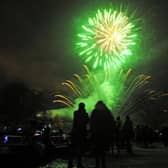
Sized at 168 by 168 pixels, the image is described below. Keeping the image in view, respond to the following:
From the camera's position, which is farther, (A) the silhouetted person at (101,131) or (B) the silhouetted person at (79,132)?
(B) the silhouetted person at (79,132)

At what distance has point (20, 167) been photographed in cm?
1522

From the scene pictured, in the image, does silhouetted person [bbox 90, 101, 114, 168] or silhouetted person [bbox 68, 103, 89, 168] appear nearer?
silhouetted person [bbox 90, 101, 114, 168]

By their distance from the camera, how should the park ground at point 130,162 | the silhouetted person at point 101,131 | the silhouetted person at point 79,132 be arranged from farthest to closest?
the park ground at point 130,162 → the silhouetted person at point 79,132 → the silhouetted person at point 101,131

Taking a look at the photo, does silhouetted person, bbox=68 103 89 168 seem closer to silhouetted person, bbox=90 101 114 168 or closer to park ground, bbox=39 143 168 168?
silhouetted person, bbox=90 101 114 168

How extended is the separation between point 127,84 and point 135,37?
10.9 meters

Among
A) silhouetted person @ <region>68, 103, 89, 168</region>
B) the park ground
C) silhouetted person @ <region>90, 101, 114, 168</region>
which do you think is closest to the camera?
silhouetted person @ <region>90, 101, 114, 168</region>

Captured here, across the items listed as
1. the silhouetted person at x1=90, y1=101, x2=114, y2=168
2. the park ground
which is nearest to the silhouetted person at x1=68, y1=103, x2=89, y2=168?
the silhouetted person at x1=90, y1=101, x2=114, y2=168

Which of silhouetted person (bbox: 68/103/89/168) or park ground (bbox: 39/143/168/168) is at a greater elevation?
silhouetted person (bbox: 68/103/89/168)

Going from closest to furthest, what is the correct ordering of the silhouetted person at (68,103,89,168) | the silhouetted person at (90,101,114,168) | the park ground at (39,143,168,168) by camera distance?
the silhouetted person at (90,101,114,168), the silhouetted person at (68,103,89,168), the park ground at (39,143,168,168)

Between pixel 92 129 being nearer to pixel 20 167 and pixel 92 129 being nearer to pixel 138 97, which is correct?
pixel 20 167

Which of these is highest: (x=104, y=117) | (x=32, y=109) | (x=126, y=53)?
(x=32, y=109)

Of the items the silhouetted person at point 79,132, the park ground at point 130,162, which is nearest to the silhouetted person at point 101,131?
the silhouetted person at point 79,132

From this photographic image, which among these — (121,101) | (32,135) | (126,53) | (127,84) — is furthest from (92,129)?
(121,101)

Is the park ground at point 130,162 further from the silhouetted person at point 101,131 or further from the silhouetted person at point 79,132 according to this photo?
the silhouetted person at point 101,131
